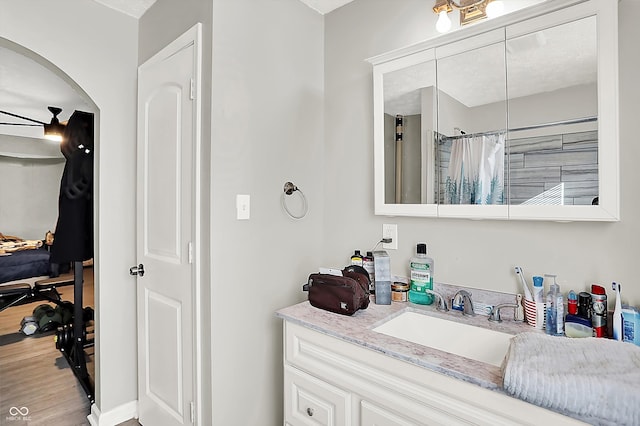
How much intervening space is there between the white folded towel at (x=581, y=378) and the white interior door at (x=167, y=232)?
54.7 inches

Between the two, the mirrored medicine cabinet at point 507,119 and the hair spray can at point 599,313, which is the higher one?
the mirrored medicine cabinet at point 507,119

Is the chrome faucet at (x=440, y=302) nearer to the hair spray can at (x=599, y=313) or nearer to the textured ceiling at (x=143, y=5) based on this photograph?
the hair spray can at (x=599, y=313)

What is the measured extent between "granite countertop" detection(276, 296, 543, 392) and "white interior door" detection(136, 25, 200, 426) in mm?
620

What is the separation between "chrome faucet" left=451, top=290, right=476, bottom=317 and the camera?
4.87 ft

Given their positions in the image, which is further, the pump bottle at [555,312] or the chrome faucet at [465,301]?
the chrome faucet at [465,301]

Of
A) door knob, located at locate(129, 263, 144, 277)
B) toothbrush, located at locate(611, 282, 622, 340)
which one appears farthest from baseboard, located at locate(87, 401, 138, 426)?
toothbrush, located at locate(611, 282, 622, 340)

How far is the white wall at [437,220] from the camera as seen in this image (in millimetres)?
1188

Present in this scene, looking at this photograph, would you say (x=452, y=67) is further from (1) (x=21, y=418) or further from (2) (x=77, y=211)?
(1) (x=21, y=418)

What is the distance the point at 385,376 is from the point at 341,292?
0.40m

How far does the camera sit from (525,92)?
1.37 meters

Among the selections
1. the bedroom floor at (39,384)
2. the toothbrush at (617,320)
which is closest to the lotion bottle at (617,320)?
the toothbrush at (617,320)

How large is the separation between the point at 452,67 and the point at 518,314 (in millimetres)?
1132

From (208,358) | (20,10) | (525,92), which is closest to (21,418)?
(208,358)

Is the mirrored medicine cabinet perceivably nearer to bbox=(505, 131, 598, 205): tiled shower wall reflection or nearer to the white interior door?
bbox=(505, 131, 598, 205): tiled shower wall reflection
